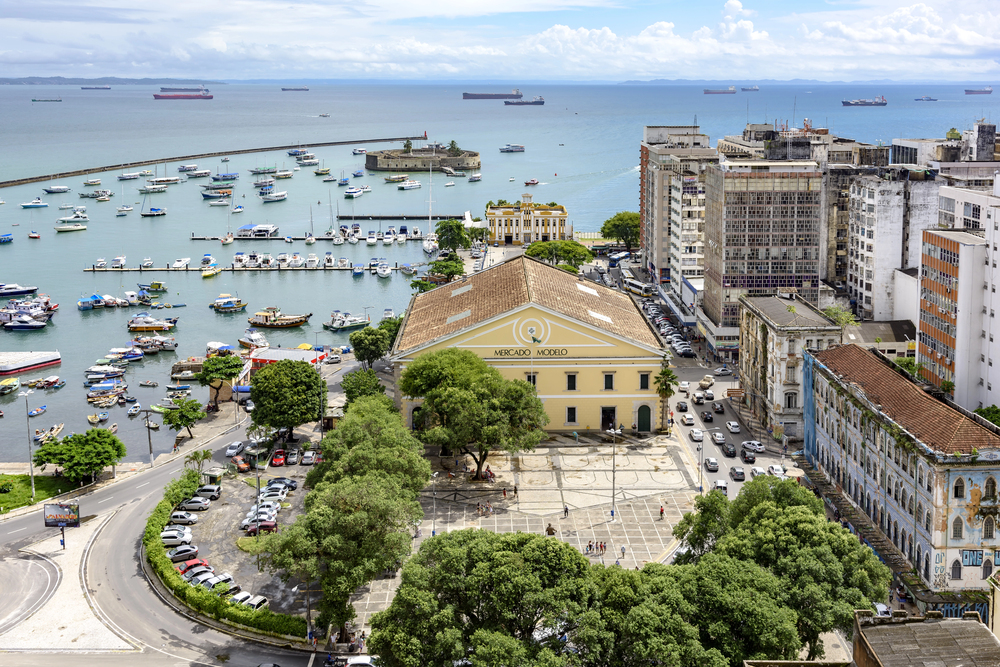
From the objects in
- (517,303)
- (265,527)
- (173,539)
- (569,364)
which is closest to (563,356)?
Result: (569,364)

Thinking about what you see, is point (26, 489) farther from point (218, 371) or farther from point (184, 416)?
point (218, 371)

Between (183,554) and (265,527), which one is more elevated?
(265,527)

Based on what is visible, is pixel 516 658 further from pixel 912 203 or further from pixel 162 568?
pixel 912 203

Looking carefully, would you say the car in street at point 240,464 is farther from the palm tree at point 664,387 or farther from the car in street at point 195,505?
the palm tree at point 664,387

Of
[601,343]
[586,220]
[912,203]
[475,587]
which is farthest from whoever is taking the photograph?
[586,220]

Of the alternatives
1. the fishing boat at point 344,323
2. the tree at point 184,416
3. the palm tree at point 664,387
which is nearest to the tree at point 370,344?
the tree at point 184,416

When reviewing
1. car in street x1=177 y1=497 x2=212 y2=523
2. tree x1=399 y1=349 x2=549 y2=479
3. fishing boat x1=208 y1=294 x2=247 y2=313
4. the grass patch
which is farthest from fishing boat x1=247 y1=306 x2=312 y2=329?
car in street x1=177 y1=497 x2=212 y2=523

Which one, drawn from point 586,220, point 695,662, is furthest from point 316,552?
point 586,220
